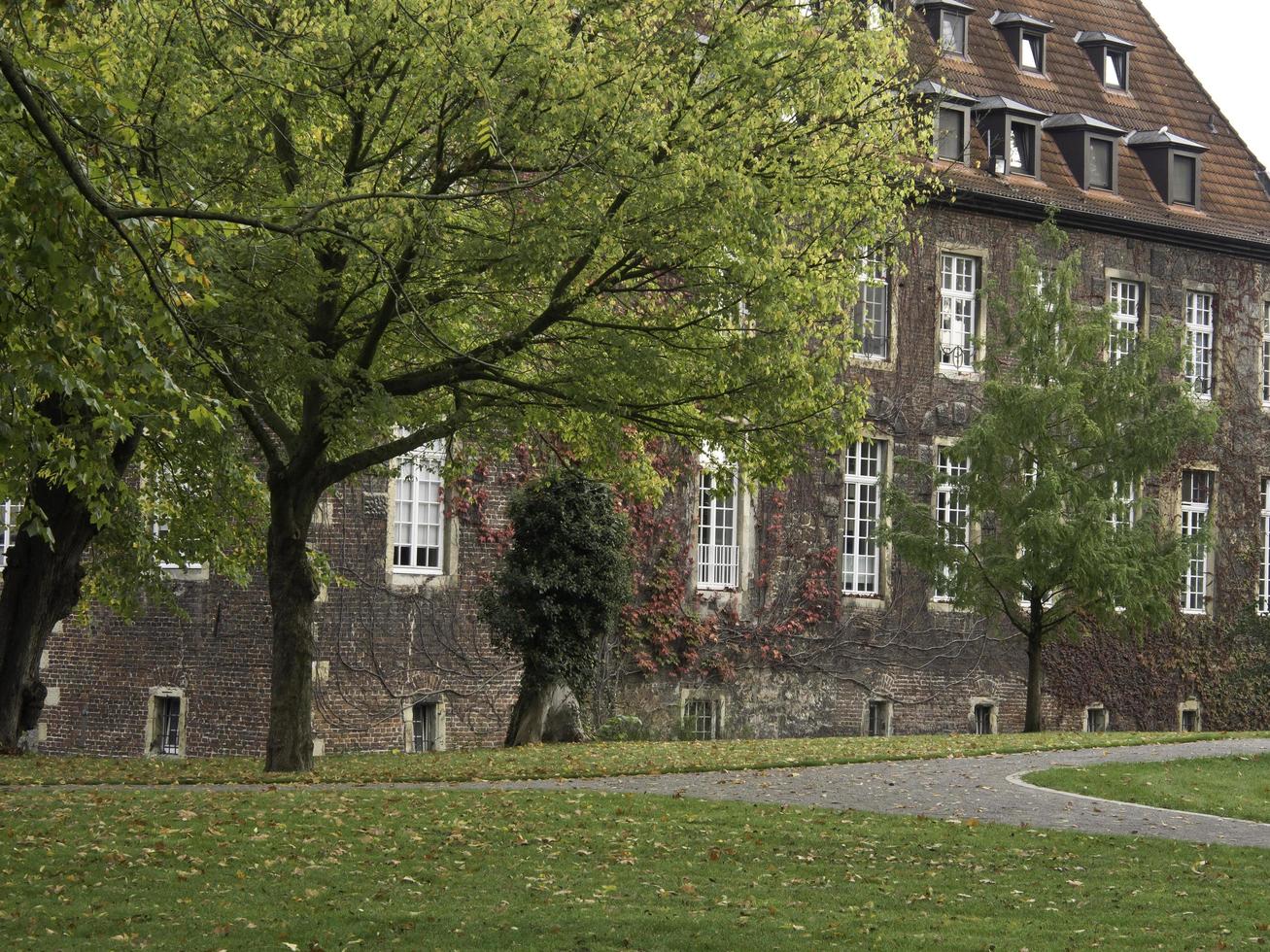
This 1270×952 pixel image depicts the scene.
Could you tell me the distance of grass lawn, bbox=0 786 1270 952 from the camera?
1030 centimetres

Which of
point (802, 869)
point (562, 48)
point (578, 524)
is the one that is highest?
point (562, 48)

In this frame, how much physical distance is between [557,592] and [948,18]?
15900mm

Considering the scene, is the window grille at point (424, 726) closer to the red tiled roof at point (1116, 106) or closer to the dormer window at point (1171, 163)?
the red tiled roof at point (1116, 106)

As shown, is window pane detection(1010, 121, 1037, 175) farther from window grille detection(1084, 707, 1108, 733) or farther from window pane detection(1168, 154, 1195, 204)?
window grille detection(1084, 707, 1108, 733)

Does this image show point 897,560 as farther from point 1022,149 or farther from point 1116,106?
point 1116,106

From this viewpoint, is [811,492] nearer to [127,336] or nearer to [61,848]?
[61,848]

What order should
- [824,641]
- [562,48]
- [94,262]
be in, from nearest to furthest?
[94,262] → [562,48] → [824,641]

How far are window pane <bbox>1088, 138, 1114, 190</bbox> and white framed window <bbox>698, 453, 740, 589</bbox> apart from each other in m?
10.3

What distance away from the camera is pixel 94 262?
9.44 metres

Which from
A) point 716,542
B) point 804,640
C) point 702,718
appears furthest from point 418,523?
point 804,640

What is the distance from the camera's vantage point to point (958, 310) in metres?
33.2

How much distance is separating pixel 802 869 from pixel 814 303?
21.7 ft

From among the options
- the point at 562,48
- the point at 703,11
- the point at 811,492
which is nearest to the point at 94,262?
the point at 562,48

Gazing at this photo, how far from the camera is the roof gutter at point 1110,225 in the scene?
33.0m
